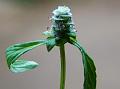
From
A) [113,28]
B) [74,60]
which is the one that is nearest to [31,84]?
[74,60]

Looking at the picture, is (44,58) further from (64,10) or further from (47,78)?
(64,10)

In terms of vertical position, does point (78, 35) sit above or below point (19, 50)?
above

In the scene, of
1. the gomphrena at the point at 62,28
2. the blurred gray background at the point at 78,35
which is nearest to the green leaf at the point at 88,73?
the gomphrena at the point at 62,28

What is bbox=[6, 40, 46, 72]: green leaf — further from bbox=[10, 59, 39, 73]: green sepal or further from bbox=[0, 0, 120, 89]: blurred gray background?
bbox=[0, 0, 120, 89]: blurred gray background

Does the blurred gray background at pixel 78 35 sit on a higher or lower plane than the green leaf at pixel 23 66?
higher

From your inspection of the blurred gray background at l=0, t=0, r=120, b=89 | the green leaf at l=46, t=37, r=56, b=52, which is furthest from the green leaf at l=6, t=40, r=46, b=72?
the blurred gray background at l=0, t=0, r=120, b=89

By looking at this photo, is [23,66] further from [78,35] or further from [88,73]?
[78,35]

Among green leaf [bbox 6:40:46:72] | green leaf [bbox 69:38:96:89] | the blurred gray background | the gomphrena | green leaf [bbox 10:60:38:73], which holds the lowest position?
green leaf [bbox 69:38:96:89]

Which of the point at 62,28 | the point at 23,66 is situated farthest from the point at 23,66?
the point at 62,28

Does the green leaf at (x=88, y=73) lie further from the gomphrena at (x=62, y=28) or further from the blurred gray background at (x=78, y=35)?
the blurred gray background at (x=78, y=35)
